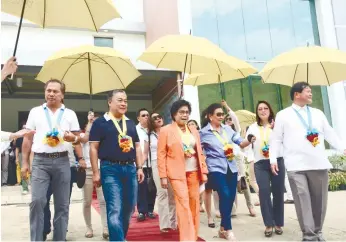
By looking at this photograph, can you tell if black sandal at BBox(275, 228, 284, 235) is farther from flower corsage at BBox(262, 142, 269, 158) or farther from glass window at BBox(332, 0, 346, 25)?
glass window at BBox(332, 0, 346, 25)

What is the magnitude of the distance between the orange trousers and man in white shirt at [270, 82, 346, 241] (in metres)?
1.15

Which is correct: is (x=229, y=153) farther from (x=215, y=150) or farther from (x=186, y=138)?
(x=186, y=138)

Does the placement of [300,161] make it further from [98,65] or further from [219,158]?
[98,65]

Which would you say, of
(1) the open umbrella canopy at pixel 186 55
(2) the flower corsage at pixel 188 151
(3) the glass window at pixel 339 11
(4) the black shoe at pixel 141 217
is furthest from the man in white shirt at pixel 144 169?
(3) the glass window at pixel 339 11

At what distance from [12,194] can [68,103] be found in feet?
22.6

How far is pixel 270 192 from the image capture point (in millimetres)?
5273

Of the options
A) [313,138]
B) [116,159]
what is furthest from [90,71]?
[313,138]

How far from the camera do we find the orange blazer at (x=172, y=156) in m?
4.51

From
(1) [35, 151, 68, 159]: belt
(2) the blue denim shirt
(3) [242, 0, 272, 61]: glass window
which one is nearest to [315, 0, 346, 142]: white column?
(3) [242, 0, 272, 61]: glass window

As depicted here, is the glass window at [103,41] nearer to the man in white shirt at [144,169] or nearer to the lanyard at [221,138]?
the man in white shirt at [144,169]

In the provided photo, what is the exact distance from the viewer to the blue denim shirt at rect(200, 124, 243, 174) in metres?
4.93

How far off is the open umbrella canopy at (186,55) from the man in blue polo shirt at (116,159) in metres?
1.28

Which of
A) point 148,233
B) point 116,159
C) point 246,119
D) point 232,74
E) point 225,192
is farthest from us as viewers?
point 246,119

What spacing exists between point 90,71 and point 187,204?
112 inches
